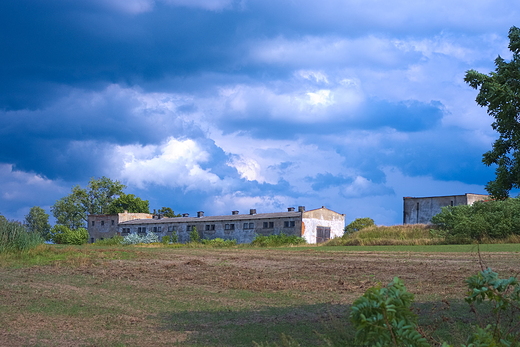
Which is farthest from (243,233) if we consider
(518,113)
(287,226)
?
(518,113)

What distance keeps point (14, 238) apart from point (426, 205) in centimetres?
4800

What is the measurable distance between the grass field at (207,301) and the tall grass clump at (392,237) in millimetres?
21088

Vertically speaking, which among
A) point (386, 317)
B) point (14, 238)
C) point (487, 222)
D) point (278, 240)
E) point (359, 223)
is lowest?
point (386, 317)

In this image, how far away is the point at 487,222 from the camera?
Answer: 4244cm

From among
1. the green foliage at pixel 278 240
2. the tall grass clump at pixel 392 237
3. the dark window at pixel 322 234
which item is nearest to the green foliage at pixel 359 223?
the dark window at pixel 322 234

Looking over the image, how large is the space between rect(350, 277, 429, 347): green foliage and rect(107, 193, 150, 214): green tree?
9575cm

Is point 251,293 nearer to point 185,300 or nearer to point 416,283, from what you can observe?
point 185,300

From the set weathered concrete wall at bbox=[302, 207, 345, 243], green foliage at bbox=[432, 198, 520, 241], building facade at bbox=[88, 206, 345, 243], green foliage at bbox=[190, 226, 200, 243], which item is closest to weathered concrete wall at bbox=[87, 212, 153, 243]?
building facade at bbox=[88, 206, 345, 243]

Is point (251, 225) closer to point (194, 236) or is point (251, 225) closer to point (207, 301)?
point (194, 236)

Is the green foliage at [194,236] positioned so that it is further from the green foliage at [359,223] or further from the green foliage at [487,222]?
the green foliage at [487,222]

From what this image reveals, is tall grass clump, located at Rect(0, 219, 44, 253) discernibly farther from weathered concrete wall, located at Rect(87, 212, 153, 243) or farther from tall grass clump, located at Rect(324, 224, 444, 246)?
weathered concrete wall, located at Rect(87, 212, 153, 243)

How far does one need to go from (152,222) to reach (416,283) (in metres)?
65.8

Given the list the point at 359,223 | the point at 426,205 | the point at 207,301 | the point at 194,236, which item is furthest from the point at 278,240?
the point at 207,301

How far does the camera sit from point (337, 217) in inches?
2778
